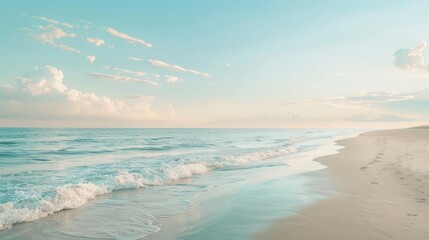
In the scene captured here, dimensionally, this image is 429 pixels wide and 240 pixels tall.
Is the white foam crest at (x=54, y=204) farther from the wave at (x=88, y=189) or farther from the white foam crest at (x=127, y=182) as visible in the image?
the white foam crest at (x=127, y=182)

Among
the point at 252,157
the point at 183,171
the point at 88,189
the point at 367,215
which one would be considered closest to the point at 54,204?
the point at 88,189

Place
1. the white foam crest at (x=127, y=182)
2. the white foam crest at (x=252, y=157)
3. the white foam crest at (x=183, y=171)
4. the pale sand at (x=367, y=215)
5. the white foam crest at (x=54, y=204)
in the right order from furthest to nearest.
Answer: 1. the white foam crest at (x=252, y=157)
2. the white foam crest at (x=183, y=171)
3. the white foam crest at (x=127, y=182)
4. the white foam crest at (x=54, y=204)
5. the pale sand at (x=367, y=215)

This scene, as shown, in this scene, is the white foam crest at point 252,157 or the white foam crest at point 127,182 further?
the white foam crest at point 252,157

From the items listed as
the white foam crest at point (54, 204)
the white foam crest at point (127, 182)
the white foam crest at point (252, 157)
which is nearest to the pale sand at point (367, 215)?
the white foam crest at point (54, 204)

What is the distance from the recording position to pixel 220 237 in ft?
20.1

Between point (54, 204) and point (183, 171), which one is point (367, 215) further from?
point (183, 171)

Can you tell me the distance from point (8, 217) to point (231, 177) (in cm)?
911

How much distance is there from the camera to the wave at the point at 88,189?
7.77m

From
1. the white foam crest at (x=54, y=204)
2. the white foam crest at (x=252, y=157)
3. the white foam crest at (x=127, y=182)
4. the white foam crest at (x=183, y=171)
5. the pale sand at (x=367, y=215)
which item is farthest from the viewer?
the white foam crest at (x=252, y=157)

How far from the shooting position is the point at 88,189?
1074cm

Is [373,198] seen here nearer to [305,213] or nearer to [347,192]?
[347,192]

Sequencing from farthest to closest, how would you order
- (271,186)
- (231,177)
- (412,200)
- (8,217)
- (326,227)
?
1. (231,177)
2. (271,186)
3. (412,200)
4. (8,217)
5. (326,227)

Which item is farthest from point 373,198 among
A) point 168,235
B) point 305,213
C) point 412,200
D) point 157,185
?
Result: point 157,185

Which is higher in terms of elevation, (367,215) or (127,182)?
(367,215)
